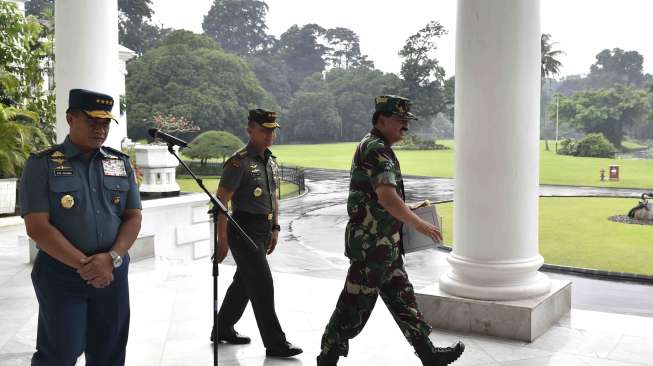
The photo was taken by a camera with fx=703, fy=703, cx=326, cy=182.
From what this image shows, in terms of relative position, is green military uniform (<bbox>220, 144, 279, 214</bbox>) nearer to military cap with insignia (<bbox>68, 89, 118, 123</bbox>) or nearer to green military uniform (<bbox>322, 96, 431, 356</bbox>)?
green military uniform (<bbox>322, 96, 431, 356</bbox>)

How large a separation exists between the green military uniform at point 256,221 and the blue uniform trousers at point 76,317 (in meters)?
1.25

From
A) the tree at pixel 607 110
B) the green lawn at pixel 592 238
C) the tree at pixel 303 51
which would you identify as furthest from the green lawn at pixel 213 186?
the tree at pixel 607 110

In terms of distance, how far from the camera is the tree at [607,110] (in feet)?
113

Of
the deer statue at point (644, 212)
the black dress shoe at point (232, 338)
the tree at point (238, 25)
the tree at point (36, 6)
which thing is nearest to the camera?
the black dress shoe at point (232, 338)

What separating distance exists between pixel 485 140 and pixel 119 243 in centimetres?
271

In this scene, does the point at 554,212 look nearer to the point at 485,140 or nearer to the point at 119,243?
the point at 485,140

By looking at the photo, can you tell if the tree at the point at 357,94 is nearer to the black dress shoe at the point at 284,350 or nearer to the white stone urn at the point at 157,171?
the white stone urn at the point at 157,171

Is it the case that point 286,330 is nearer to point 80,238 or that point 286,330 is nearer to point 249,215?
point 249,215

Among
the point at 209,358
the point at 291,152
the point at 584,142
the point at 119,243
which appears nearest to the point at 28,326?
the point at 209,358

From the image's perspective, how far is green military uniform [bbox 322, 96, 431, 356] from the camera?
366cm

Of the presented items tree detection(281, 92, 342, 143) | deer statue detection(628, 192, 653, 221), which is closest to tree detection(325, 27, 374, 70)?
tree detection(281, 92, 342, 143)

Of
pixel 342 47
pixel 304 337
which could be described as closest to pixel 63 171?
pixel 304 337

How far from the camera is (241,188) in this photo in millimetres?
4293

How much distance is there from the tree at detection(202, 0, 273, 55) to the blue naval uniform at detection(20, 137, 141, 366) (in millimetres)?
37743
